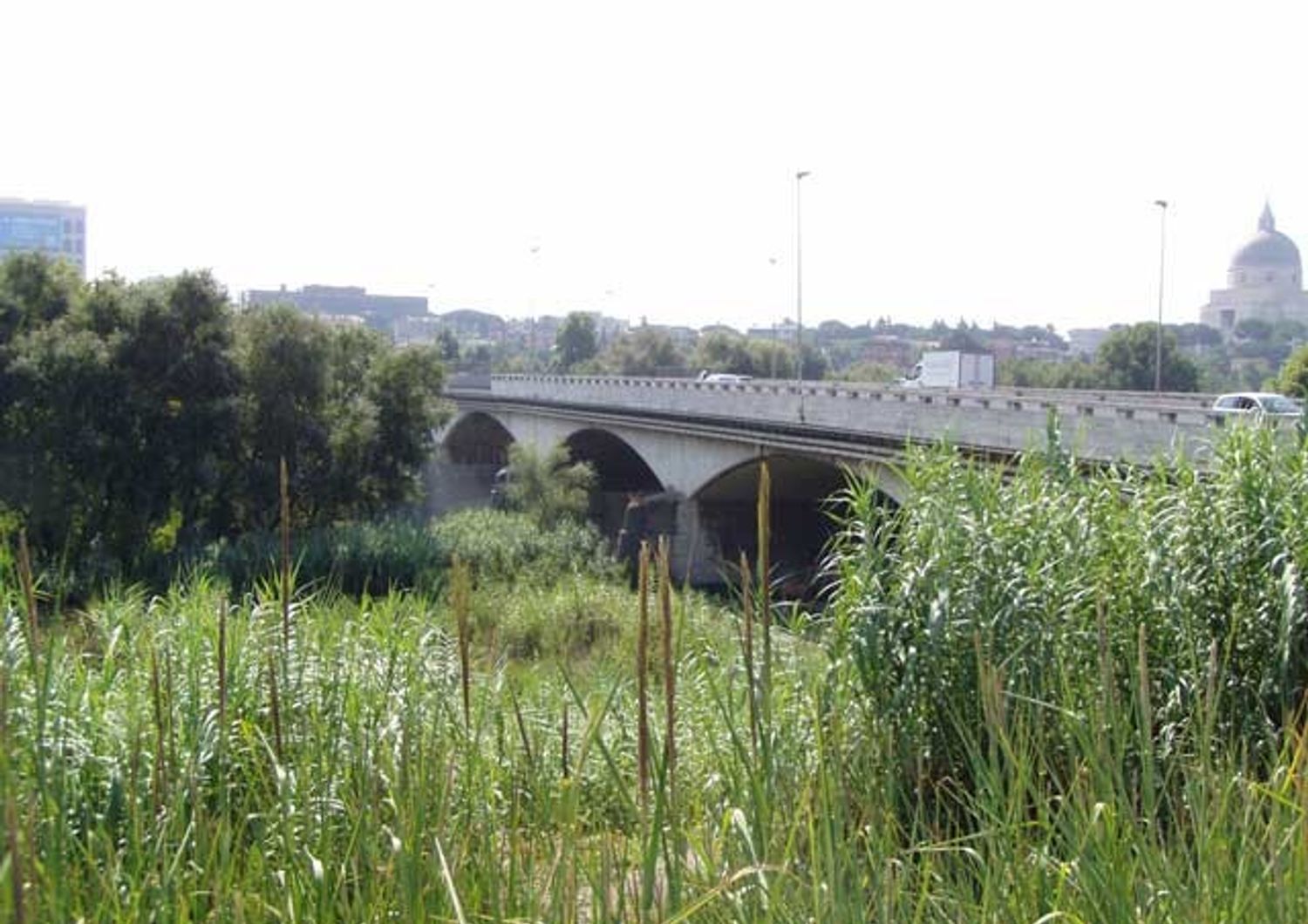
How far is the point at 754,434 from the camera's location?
3409 cm

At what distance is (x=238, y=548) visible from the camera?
25062 mm

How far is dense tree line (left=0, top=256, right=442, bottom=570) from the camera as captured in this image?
26766 millimetres

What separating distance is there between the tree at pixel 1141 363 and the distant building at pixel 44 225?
135m

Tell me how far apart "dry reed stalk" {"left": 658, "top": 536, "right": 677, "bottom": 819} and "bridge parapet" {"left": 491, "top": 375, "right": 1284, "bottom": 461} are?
6.02 meters

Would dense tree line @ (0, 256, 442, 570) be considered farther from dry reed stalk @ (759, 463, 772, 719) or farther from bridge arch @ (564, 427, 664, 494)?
dry reed stalk @ (759, 463, 772, 719)

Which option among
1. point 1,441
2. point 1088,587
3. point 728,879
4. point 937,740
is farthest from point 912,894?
point 1,441

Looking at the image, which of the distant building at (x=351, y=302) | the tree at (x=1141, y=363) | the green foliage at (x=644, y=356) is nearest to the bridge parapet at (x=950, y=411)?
the tree at (x=1141, y=363)

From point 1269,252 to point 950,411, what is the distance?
97.9 meters

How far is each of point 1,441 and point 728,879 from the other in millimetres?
27237

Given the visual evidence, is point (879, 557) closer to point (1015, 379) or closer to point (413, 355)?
point (413, 355)

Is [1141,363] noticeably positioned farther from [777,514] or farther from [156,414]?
[156,414]

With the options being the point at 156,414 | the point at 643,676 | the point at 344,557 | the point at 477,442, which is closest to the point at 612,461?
the point at 477,442

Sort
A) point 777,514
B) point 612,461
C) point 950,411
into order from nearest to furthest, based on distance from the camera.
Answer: point 950,411
point 777,514
point 612,461

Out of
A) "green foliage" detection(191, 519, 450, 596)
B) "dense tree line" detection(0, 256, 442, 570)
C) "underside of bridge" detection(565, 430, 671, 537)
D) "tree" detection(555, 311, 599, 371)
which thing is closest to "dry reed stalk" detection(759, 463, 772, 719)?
"green foliage" detection(191, 519, 450, 596)
